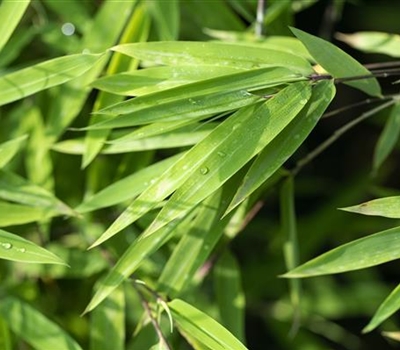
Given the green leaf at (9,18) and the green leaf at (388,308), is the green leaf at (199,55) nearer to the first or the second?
the green leaf at (9,18)

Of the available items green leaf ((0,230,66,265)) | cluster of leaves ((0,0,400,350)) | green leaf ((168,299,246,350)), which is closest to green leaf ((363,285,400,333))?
cluster of leaves ((0,0,400,350))

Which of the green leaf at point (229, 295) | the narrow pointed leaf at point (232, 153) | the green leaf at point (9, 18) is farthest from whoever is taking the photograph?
the green leaf at point (229, 295)

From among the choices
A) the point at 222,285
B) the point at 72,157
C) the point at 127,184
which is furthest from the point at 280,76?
the point at 72,157

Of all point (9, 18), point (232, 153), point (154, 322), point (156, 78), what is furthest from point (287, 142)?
point (9, 18)

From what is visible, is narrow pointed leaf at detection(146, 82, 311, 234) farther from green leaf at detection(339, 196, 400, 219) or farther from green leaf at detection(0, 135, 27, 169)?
green leaf at detection(0, 135, 27, 169)

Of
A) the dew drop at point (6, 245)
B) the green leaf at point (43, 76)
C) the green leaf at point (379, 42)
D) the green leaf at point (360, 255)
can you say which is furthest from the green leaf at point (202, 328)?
the green leaf at point (379, 42)

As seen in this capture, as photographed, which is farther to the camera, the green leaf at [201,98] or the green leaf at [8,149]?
the green leaf at [8,149]

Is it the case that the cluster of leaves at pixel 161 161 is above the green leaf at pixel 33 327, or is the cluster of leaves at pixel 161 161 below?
above
